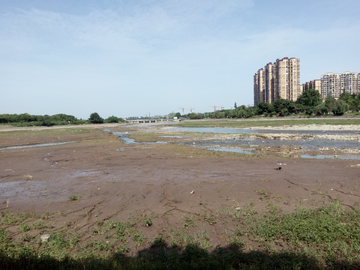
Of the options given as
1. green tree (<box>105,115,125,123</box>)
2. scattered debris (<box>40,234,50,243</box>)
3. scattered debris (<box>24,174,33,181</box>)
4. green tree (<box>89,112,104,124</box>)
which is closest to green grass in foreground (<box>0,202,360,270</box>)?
scattered debris (<box>40,234,50,243</box>)

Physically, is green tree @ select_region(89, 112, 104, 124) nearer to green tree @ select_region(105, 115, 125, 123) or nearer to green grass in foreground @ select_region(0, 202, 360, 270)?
green tree @ select_region(105, 115, 125, 123)

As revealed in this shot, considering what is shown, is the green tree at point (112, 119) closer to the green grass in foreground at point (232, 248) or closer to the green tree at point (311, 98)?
the green tree at point (311, 98)

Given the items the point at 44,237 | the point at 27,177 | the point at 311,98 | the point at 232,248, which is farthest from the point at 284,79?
the point at 44,237

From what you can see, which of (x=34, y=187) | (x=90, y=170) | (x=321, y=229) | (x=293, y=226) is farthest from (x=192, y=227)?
(x=90, y=170)

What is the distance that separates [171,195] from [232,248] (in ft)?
12.6

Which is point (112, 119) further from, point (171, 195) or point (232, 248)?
point (232, 248)

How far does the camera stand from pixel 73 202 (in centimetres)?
826

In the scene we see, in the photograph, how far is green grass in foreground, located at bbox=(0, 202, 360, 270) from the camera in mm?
4371

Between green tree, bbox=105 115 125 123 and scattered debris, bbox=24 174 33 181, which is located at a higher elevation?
green tree, bbox=105 115 125 123

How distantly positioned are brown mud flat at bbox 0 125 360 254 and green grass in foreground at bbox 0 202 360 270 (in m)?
0.22

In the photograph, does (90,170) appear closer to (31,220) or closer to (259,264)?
(31,220)

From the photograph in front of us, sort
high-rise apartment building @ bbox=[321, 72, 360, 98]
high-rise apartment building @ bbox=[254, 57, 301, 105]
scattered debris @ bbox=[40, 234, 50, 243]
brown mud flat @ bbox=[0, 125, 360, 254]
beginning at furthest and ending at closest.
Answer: high-rise apartment building @ bbox=[321, 72, 360, 98], high-rise apartment building @ bbox=[254, 57, 301, 105], brown mud flat @ bbox=[0, 125, 360, 254], scattered debris @ bbox=[40, 234, 50, 243]

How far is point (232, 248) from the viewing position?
508 cm

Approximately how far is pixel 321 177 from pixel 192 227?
7.17m
